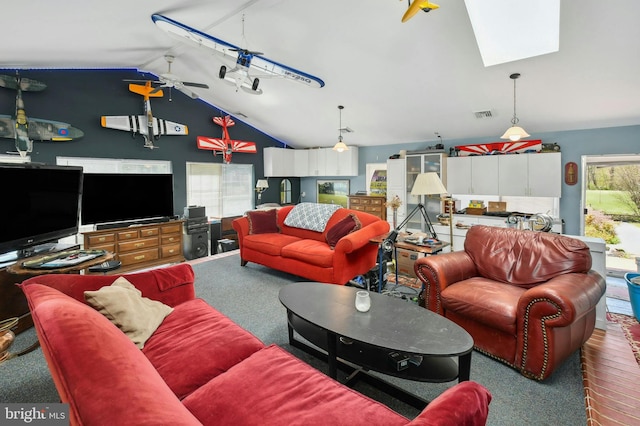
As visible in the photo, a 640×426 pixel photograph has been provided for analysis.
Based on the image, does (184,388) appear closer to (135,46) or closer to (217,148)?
(135,46)

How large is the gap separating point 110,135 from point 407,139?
5.41 meters

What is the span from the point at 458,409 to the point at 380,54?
384 centimetres

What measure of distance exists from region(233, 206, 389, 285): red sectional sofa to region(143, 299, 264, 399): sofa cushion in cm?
175

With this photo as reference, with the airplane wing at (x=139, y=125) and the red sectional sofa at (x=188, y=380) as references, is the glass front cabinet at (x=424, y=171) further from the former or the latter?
the red sectional sofa at (x=188, y=380)

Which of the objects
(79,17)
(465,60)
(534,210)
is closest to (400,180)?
(534,210)

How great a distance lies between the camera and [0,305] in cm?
255

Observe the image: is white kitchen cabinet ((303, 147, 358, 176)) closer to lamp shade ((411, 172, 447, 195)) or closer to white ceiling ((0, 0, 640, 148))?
white ceiling ((0, 0, 640, 148))

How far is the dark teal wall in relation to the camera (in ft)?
14.6

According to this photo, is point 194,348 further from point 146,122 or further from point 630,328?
point 146,122

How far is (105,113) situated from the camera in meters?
5.08

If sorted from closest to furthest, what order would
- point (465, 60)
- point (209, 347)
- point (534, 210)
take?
1. point (209, 347)
2. point (465, 60)
3. point (534, 210)

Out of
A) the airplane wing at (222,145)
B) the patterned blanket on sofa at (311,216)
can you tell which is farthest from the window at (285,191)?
the patterned blanket on sofa at (311,216)

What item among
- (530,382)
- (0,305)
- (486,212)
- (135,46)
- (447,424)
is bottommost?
(530,382)

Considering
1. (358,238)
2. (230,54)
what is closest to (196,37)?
(230,54)
